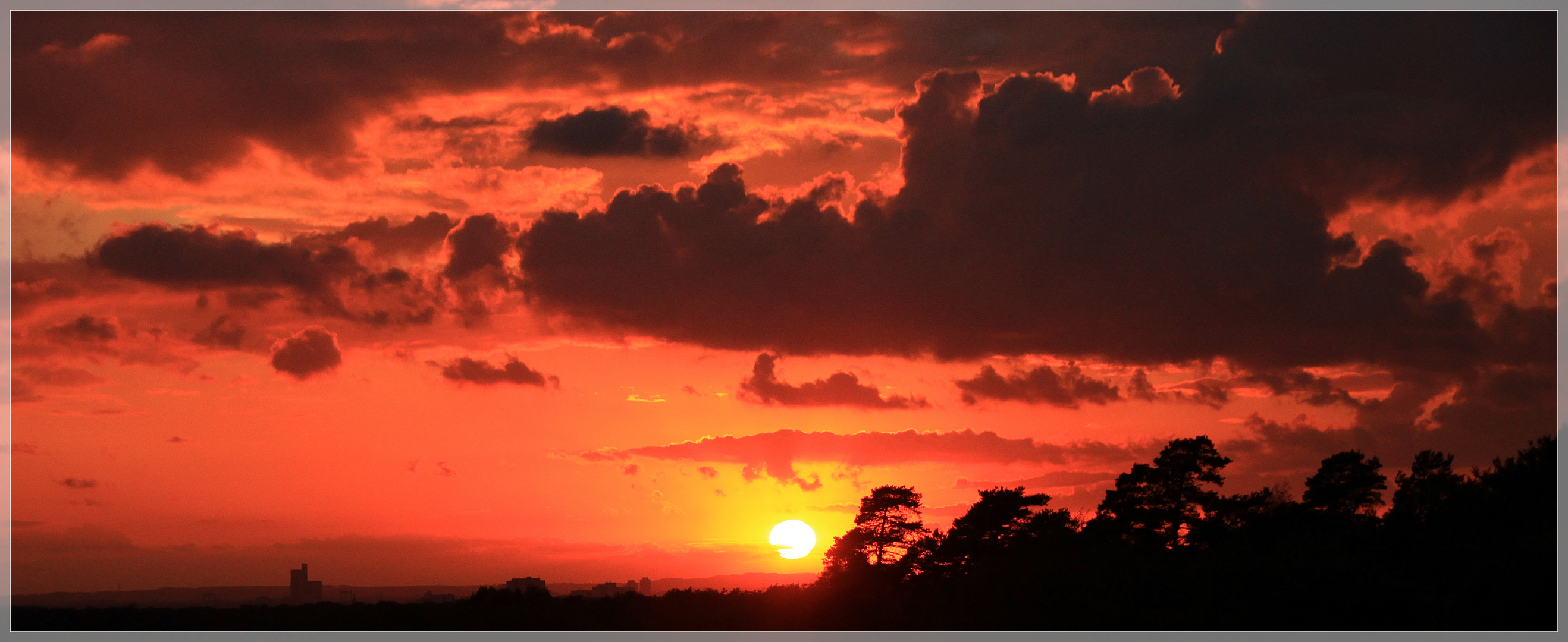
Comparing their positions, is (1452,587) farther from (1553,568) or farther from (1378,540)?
(1378,540)

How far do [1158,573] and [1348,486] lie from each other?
770 inches

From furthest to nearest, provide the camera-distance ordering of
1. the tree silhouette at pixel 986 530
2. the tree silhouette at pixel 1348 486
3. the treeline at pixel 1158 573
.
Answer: the tree silhouette at pixel 986 530
the tree silhouette at pixel 1348 486
the treeline at pixel 1158 573

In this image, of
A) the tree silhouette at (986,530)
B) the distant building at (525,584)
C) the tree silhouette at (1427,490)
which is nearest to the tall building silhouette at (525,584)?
the distant building at (525,584)

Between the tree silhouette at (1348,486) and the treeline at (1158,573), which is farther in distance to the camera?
the tree silhouette at (1348,486)

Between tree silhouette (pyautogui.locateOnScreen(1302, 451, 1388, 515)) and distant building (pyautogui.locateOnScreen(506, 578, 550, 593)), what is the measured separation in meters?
64.1

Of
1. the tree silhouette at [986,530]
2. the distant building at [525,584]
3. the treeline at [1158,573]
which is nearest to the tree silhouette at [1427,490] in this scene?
the treeline at [1158,573]

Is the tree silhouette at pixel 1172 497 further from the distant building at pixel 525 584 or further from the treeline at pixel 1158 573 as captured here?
the distant building at pixel 525 584

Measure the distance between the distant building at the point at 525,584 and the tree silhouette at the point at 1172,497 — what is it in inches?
1981

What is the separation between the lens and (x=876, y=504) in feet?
355

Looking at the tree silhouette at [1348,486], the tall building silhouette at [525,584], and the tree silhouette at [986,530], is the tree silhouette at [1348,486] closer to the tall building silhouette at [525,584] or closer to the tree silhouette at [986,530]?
the tree silhouette at [986,530]

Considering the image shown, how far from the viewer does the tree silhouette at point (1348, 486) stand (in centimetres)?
8231

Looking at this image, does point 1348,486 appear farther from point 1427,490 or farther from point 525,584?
point 525,584

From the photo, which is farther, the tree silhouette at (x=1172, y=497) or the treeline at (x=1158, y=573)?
the tree silhouette at (x=1172, y=497)

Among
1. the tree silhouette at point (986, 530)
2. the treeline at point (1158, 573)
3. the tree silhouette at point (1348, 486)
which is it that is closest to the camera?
the treeline at point (1158, 573)
